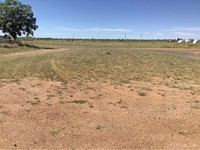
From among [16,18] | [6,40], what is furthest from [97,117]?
[6,40]

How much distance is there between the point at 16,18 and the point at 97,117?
33.7 m

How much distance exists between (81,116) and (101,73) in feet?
25.3

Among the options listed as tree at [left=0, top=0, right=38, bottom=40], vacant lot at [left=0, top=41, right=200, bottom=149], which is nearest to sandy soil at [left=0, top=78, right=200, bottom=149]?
vacant lot at [left=0, top=41, right=200, bottom=149]

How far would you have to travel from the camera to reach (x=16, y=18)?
38.4 m

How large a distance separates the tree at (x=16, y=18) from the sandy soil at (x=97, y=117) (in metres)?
28.9

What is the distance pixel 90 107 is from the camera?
8.23 meters

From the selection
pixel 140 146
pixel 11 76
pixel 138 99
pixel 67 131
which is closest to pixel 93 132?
pixel 67 131

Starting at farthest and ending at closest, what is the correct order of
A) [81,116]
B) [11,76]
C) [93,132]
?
1. [11,76]
2. [81,116]
3. [93,132]

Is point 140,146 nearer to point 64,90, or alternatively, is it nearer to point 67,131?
point 67,131

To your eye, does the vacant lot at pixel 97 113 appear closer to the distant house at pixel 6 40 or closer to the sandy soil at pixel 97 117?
the sandy soil at pixel 97 117

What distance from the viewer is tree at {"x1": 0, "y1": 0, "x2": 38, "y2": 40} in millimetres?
38250

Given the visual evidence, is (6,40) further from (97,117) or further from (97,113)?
(97,117)

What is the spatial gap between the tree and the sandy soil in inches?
1136

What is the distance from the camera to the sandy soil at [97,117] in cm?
578
